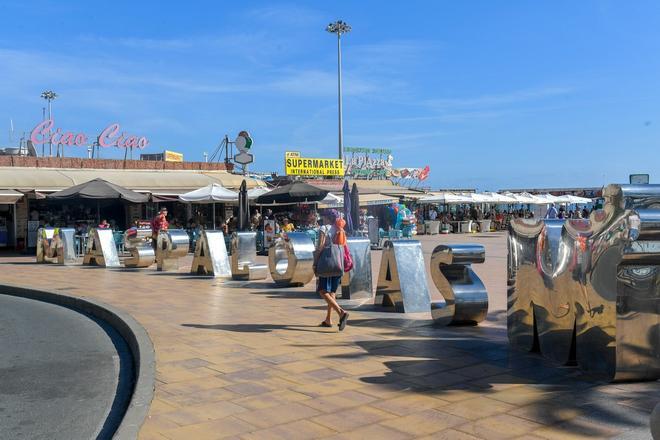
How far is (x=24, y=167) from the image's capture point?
24.9m

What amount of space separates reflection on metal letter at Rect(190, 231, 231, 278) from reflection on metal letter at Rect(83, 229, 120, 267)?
3.61 m

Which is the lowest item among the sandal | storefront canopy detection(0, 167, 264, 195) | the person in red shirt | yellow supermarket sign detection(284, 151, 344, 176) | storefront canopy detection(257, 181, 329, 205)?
the sandal

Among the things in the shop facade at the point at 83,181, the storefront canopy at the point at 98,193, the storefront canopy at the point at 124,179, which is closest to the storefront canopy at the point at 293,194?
the storefront canopy at the point at 98,193

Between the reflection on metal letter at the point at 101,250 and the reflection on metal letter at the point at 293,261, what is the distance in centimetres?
640

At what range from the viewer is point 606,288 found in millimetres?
5387

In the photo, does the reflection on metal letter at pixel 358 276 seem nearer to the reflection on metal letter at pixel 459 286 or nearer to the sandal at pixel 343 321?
the reflection on metal letter at pixel 459 286

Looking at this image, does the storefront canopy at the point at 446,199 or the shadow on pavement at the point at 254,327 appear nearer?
the shadow on pavement at the point at 254,327

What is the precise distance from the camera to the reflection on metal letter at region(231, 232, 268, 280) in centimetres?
1345

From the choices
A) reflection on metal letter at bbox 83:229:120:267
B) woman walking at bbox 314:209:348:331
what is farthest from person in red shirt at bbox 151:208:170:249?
woman walking at bbox 314:209:348:331

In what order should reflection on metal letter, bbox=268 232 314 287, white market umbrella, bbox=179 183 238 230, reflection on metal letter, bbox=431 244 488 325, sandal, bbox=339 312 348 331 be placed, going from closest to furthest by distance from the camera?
sandal, bbox=339 312 348 331, reflection on metal letter, bbox=431 244 488 325, reflection on metal letter, bbox=268 232 314 287, white market umbrella, bbox=179 183 238 230

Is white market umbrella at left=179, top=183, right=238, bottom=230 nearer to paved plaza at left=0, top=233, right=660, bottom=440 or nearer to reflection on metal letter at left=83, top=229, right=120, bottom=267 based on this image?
reflection on metal letter at left=83, top=229, right=120, bottom=267

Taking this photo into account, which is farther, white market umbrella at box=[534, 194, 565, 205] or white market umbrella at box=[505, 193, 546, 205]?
white market umbrella at box=[534, 194, 565, 205]

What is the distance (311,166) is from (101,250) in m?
21.6

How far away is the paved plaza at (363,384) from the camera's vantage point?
4484 mm
